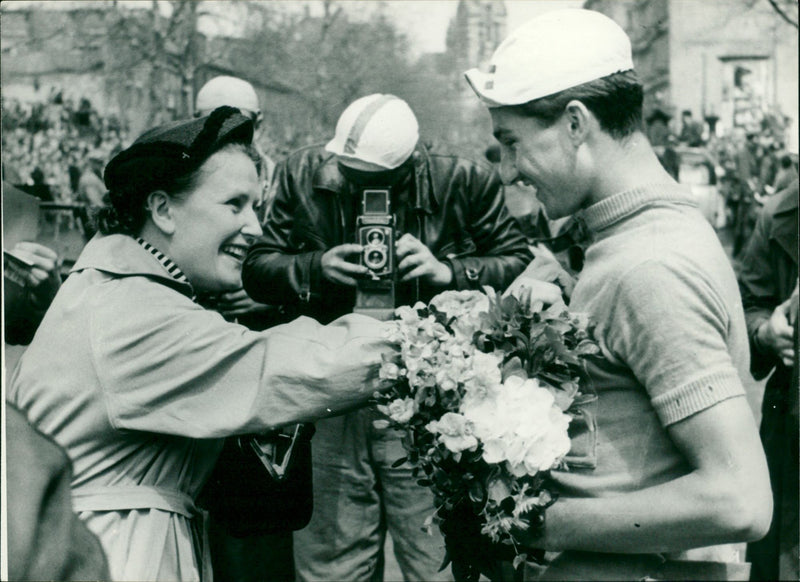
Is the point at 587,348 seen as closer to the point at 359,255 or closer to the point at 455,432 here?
the point at 455,432

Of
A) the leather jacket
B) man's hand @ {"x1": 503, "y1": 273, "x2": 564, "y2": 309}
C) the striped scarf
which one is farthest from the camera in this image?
the leather jacket

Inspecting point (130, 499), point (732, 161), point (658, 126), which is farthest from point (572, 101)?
point (732, 161)

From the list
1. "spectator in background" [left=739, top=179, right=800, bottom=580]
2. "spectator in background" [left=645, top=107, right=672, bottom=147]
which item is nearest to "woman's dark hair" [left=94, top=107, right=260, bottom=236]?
"spectator in background" [left=739, top=179, right=800, bottom=580]

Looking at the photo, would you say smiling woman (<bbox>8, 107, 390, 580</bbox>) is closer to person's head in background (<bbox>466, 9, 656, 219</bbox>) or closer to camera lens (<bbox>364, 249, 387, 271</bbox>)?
person's head in background (<bbox>466, 9, 656, 219</bbox>)

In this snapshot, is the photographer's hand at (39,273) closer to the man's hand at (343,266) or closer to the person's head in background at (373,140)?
the man's hand at (343,266)

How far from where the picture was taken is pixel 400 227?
4.38m

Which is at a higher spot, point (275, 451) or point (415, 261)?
point (415, 261)

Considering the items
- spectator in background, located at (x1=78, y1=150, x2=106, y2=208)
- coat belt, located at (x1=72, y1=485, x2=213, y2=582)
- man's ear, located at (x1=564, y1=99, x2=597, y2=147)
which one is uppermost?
man's ear, located at (x1=564, y1=99, x2=597, y2=147)

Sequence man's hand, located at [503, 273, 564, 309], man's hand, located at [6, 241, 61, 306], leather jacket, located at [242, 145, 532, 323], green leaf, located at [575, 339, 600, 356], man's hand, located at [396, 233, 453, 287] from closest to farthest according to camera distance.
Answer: green leaf, located at [575, 339, 600, 356] → man's hand, located at [503, 273, 564, 309] → man's hand, located at [6, 241, 61, 306] → man's hand, located at [396, 233, 453, 287] → leather jacket, located at [242, 145, 532, 323]

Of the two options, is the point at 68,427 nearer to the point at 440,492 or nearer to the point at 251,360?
the point at 251,360

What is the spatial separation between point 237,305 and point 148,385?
2460 mm

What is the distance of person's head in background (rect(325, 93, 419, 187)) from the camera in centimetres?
412

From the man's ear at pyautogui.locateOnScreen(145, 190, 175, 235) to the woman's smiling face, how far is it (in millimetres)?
12

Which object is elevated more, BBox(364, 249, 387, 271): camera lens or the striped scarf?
the striped scarf
